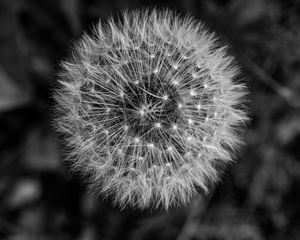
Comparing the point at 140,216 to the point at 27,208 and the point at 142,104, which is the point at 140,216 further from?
the point at 142,104

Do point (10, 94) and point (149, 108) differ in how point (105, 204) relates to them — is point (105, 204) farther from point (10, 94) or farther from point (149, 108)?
point (149, 108)

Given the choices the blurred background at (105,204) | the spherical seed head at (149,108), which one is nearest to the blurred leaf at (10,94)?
the blurred background at (105,204)

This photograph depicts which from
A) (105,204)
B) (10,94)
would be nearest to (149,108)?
(105,204)

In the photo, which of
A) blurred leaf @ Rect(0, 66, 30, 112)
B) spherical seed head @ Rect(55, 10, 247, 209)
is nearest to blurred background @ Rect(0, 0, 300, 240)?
blurred leaf @ Rect(0, 66, 30, 112)

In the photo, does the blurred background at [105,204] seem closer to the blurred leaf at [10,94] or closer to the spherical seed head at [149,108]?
the blurred leaf at [10,94]

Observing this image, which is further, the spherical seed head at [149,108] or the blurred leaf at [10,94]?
the blurred leaf at [10,94]

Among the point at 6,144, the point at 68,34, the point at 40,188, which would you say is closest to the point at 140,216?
the point at 40,188

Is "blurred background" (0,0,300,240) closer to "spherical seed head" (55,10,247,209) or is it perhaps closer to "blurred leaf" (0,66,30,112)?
"blurred leaf" (0,66,30,112)
